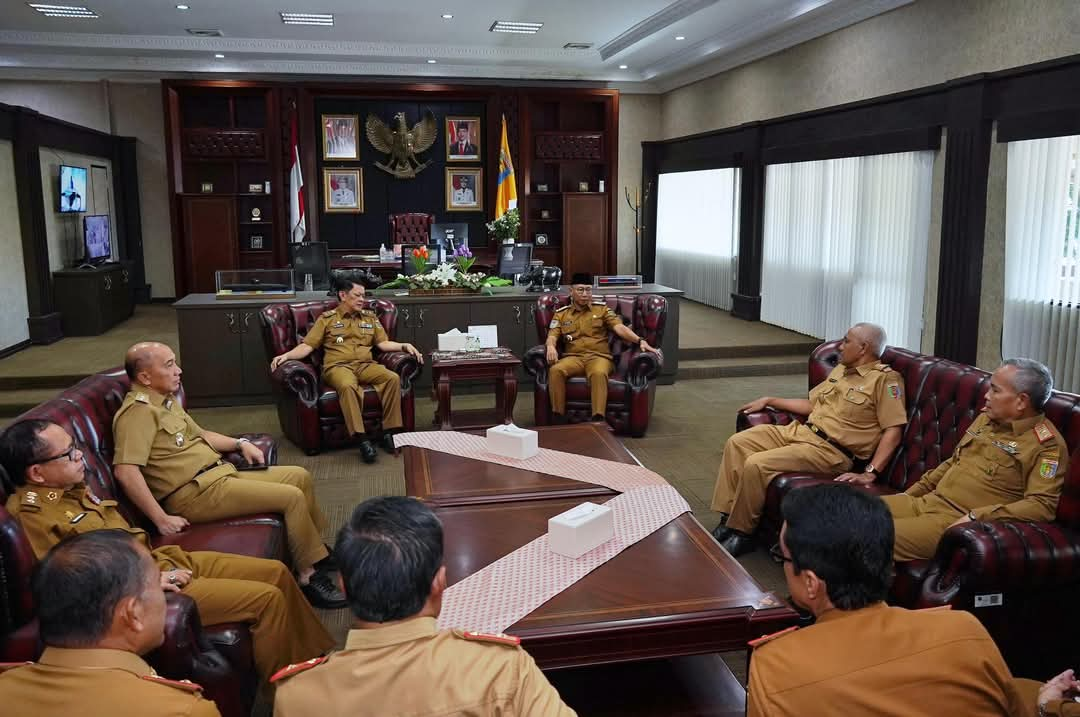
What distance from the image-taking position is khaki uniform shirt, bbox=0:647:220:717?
1.35 meters

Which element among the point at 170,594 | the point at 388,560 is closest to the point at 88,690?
the point at 388,560

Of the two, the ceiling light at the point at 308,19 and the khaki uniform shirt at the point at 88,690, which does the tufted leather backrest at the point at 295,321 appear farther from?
the ceiling light at the point at 308,19

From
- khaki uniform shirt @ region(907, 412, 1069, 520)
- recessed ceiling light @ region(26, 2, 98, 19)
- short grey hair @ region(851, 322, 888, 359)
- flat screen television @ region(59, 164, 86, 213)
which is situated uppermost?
recessed ceiling light @ region(26, 2, 98, 19)

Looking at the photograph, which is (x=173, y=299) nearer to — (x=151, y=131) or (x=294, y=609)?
(x=151, y=131)

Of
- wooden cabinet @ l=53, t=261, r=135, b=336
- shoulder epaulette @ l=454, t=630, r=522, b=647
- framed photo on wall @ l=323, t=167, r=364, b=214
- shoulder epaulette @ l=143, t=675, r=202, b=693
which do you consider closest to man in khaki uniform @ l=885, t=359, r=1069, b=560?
shoulder epaulette @ l=454, t=630, r=522, b=647

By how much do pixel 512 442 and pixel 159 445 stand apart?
141 cm

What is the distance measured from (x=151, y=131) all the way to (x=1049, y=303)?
1053 cm

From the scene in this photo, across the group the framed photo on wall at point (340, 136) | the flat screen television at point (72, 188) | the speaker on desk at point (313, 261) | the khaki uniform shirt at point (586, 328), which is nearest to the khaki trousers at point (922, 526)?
the khaki uniform shirt at point (586, 328)

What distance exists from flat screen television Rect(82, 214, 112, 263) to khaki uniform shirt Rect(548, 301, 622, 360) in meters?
6.44

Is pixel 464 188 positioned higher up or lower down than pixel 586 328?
higher up

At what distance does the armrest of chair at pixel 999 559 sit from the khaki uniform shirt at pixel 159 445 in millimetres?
2560

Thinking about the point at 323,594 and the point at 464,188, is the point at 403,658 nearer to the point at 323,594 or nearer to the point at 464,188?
the point at 323,594

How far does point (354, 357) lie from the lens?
522 cm

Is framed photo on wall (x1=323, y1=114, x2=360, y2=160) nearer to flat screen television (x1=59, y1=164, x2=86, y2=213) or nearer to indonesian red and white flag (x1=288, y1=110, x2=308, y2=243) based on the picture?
indonesian red and white flag (x1=288, y1=110, x2=308, y2=243)
